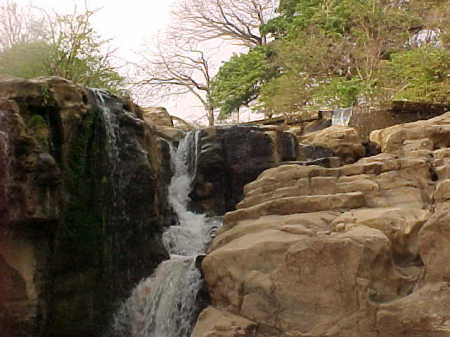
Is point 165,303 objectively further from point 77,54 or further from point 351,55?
point 351,55

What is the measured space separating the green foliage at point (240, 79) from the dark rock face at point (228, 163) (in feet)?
35.8

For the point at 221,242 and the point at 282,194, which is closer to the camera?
the point at 221,242

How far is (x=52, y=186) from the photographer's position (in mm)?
6465

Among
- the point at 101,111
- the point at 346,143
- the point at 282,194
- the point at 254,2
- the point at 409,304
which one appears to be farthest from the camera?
the point at 254,2

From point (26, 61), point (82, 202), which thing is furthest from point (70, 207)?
point (26, 61)

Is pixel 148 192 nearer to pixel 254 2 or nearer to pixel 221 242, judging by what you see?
pixel 221 242

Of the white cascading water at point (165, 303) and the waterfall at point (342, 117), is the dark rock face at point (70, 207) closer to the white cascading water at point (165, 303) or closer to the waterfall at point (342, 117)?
the white cascading water at point (165, 303)

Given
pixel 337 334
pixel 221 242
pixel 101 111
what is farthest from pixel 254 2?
pixel 337 334

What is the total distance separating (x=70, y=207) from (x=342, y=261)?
4068 mm

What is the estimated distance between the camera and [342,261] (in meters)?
5.26

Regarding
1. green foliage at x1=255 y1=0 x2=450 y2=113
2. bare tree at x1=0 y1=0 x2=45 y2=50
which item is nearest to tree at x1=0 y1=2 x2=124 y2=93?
bare tree at x1=0 y1=0 x2=45 y2=50

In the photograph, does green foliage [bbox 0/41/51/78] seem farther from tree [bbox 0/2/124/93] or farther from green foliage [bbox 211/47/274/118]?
green foliage [bbox 211/47/274/118]

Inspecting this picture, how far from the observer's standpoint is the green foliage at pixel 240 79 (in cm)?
2239

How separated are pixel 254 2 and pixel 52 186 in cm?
2099
